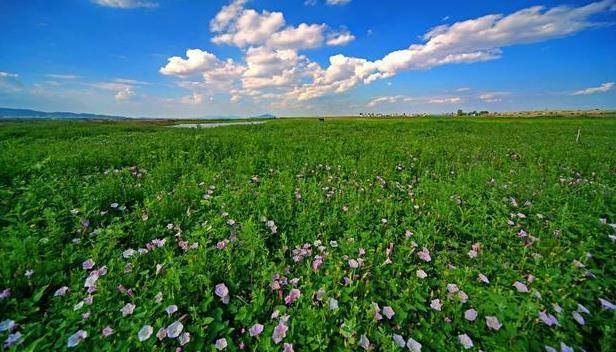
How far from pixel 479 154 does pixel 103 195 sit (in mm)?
10712

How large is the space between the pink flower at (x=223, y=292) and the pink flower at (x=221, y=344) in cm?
39

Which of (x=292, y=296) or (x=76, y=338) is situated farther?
(x=292, y=296)

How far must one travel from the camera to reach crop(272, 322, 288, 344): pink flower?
2.11 meters

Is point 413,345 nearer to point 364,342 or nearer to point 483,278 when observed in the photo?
point 364,342

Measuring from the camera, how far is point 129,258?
2.94m

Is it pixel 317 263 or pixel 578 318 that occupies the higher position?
pixel 317 263

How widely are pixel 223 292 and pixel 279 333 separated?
690mm

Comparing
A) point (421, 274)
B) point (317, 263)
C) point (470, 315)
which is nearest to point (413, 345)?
point (470, 315)

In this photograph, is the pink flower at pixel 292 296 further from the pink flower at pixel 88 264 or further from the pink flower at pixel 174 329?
the pink flower at pixel 88 264

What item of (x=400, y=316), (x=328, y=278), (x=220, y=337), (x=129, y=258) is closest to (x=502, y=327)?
(x=400, y=316)

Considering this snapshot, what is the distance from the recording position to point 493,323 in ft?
7.27

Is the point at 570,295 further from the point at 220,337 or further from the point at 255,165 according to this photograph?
the point at 255,165

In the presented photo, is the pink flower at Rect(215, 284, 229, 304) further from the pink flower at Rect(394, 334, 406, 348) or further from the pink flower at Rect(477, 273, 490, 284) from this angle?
the pink flower at Rect(477, 273, 490, 284)

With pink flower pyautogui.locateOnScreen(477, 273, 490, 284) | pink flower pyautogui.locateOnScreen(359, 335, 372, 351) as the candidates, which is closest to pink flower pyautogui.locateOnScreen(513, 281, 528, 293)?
pink flower pyautogui.locateOnScreen(477, 273, 490, 284)
